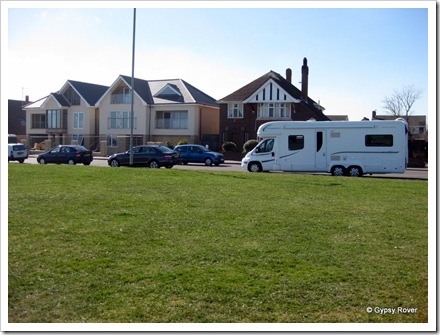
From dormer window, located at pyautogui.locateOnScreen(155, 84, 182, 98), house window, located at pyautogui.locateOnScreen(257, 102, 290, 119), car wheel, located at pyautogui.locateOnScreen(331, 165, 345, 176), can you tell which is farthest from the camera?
dormer window, located at pyautogui.locateOnScreen(155, 84, 182, 98)

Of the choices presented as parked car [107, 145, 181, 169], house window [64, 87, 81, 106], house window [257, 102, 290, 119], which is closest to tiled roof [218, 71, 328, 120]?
house window [257, 102, 290, 119]

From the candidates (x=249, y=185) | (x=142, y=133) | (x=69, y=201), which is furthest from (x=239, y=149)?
(x=69, y=201)

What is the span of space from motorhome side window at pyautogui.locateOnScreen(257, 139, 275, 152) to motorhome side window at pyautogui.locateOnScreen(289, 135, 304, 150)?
98 cm

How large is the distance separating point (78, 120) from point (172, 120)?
1218 centimetres

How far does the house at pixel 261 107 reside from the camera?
155ft

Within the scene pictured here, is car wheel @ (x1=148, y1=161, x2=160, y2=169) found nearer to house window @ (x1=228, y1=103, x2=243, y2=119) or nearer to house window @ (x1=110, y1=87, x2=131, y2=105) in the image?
house window @ (x1=228, y1=103, x2=243, y2=119)

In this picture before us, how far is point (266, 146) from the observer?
2467 centimetres

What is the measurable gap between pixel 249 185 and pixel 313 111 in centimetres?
3453

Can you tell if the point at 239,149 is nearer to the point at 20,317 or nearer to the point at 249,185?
the point at 249,185

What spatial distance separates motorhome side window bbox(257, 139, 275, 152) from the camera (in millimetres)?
24547

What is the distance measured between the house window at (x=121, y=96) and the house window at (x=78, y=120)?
4.69 meters

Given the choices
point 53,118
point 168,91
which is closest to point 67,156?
point 168,91

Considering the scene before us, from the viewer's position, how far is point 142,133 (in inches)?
2117

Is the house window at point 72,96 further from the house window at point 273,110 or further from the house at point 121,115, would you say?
the house window at point 273,110
